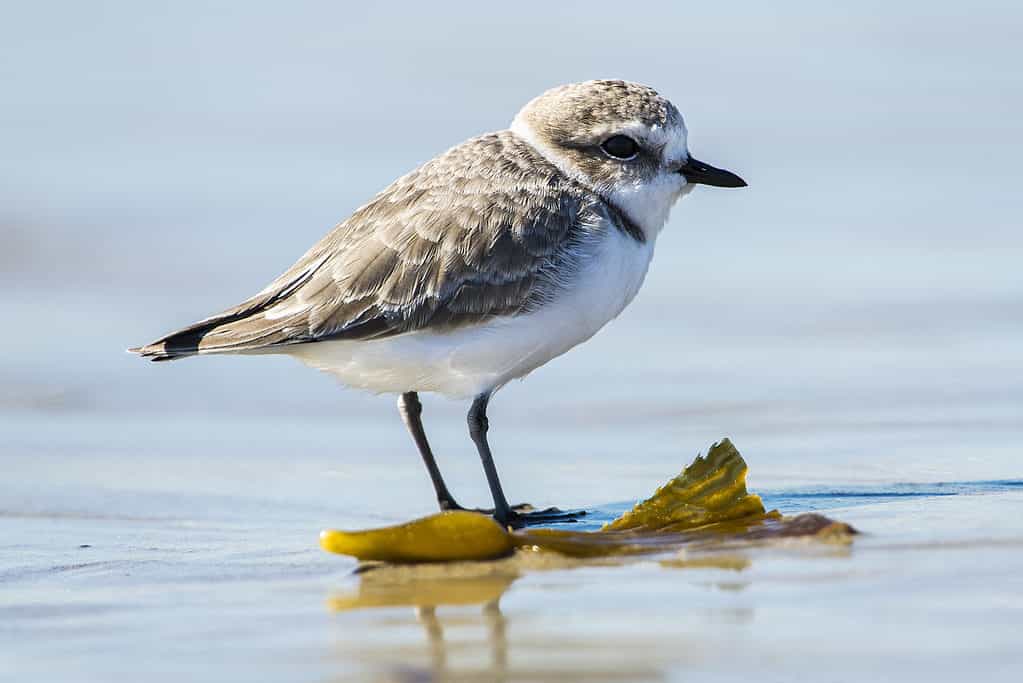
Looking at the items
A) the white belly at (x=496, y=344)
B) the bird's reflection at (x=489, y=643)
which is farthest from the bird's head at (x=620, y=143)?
the bird's reflection at (x=489, y=643)

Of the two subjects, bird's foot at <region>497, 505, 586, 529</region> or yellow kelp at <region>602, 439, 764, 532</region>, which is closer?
yellow kelp at <region>602, 439, 764, 532</region>

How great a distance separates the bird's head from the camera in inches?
281

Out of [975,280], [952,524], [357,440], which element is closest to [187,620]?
[952,524]

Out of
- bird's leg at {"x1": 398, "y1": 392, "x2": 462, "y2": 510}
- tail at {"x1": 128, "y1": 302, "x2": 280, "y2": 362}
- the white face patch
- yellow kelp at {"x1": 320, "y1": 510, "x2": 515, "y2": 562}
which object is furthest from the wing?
yellow kelp at {"x1": 320, "y1": 510, "x2": 515, "y2": 562}

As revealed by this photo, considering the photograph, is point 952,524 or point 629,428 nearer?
point 952,524

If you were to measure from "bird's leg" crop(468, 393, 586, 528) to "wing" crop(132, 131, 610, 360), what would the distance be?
53 cm

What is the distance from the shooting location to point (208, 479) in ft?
24.9

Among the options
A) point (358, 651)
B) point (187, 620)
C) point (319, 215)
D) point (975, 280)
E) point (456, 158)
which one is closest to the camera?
point (358, 651)

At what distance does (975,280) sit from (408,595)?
20.4ft

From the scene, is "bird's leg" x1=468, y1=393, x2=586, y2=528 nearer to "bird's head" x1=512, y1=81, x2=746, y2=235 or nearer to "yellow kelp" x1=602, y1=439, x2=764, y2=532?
"yellow kelp" x1=602, y1=439, x2=764, y2=532

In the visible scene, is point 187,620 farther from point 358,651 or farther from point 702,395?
point 702,395

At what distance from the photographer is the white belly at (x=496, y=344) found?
6.80 metres

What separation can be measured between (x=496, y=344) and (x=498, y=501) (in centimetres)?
63

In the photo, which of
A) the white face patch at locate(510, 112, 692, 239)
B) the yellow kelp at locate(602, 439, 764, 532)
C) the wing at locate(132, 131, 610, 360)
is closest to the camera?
the yellow kelp at locate(602, 439, 764, 532)
